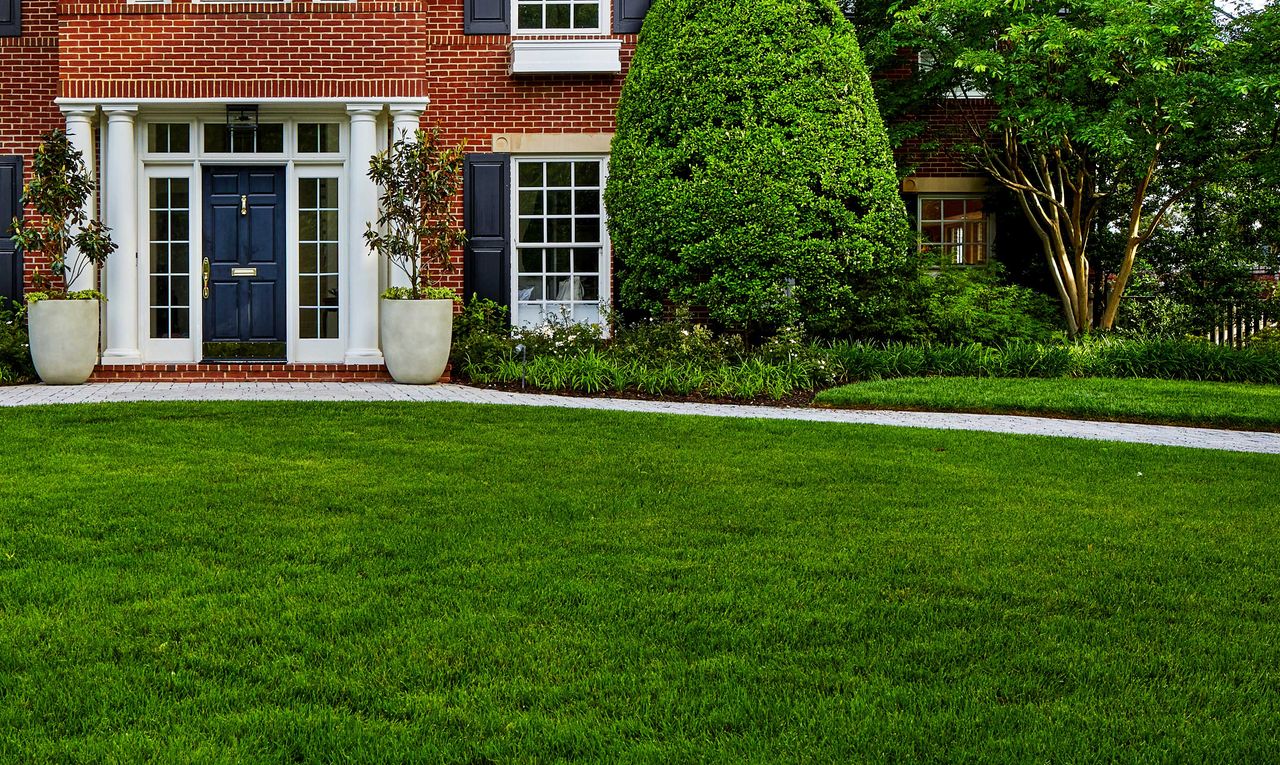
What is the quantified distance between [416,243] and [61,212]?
3.27 m

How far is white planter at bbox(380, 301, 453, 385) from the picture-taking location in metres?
11.5

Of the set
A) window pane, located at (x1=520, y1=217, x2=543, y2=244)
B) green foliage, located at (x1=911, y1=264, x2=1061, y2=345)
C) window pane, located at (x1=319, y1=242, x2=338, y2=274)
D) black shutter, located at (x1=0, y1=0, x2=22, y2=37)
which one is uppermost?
black shutter, located at (x1=0, y1=0, x2=22, y2=37)

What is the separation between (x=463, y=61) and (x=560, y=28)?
43.4 inches

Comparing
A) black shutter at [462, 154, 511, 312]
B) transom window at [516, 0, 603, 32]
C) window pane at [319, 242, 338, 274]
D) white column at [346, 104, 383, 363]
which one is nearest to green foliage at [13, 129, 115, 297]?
window pane at [319, 242, 338, 274]

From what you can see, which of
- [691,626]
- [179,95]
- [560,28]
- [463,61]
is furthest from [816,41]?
[691,626]

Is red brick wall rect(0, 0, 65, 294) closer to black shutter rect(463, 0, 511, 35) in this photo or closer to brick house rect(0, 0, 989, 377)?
brick house rect(0, 0, 989, 377)

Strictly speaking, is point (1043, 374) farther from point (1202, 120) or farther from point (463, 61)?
point (463, 61)

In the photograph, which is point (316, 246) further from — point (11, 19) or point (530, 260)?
point (11, 19)

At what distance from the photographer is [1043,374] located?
1208cm

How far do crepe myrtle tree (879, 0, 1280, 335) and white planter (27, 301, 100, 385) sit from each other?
27.9 feet

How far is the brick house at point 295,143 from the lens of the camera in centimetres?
1201

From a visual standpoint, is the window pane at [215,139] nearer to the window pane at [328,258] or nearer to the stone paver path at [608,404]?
the window pane at [328,258]

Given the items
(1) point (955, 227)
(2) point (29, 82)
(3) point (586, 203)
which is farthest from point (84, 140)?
(1) point (955, 227)

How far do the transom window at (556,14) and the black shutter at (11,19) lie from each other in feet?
17.2
